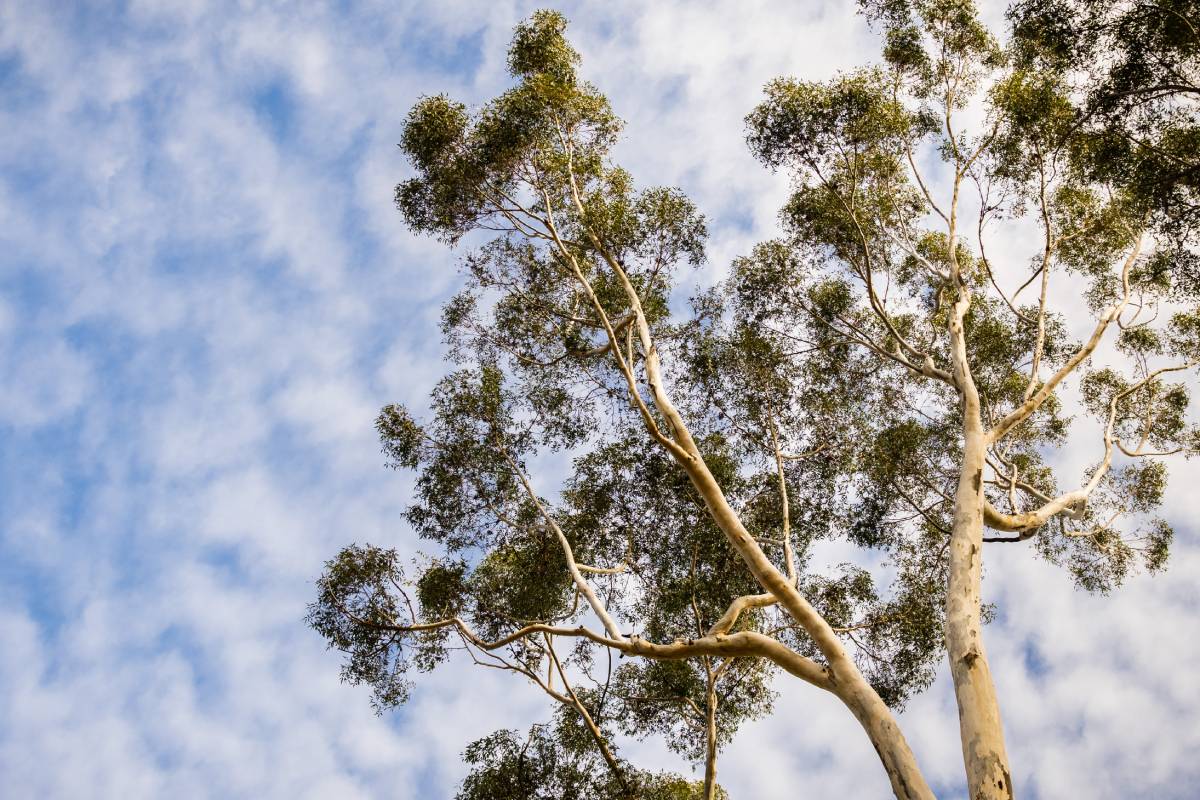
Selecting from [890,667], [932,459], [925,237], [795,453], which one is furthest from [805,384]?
[890,667]

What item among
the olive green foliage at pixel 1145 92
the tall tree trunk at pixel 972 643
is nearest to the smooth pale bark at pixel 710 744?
the tall tree trunk at pixel 972 643

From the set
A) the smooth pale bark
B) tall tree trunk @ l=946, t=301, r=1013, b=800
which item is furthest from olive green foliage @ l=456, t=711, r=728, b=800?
tall tree trunk @ l=946, t=301, r=1013, b=800

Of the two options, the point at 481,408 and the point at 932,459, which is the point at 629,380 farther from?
the point at 932,459

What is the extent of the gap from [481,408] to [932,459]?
318 inches

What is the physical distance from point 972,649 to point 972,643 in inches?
3.1

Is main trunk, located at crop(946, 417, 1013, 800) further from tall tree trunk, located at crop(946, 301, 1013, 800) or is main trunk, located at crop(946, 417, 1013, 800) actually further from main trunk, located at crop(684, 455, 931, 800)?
main trunk, located at crop(684, 455, 931, 800)

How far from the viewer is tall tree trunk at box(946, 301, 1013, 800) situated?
23.2 ft

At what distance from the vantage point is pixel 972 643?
7953 millimetres

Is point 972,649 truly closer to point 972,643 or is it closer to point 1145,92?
point 972,643

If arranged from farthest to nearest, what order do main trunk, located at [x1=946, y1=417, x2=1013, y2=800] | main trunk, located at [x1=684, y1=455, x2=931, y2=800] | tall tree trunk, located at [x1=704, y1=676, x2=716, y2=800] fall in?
tall tree trunk, located at [x1=704, y1=676, x2=716, y2=800] < main trunk, located at [x1=684, y1=455, x2=931, y2=800] < main trunk, located at [x1=946, y1=417, x2=1013, y2=800]

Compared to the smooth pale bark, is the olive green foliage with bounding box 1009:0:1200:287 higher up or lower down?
higher up

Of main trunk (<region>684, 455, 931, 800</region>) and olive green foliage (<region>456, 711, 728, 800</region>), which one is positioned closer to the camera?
main trunk (<region>684, 455, 931, 800</region>)

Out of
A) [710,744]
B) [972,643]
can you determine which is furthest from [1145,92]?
[710,744]

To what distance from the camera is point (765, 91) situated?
1364 centimetres
